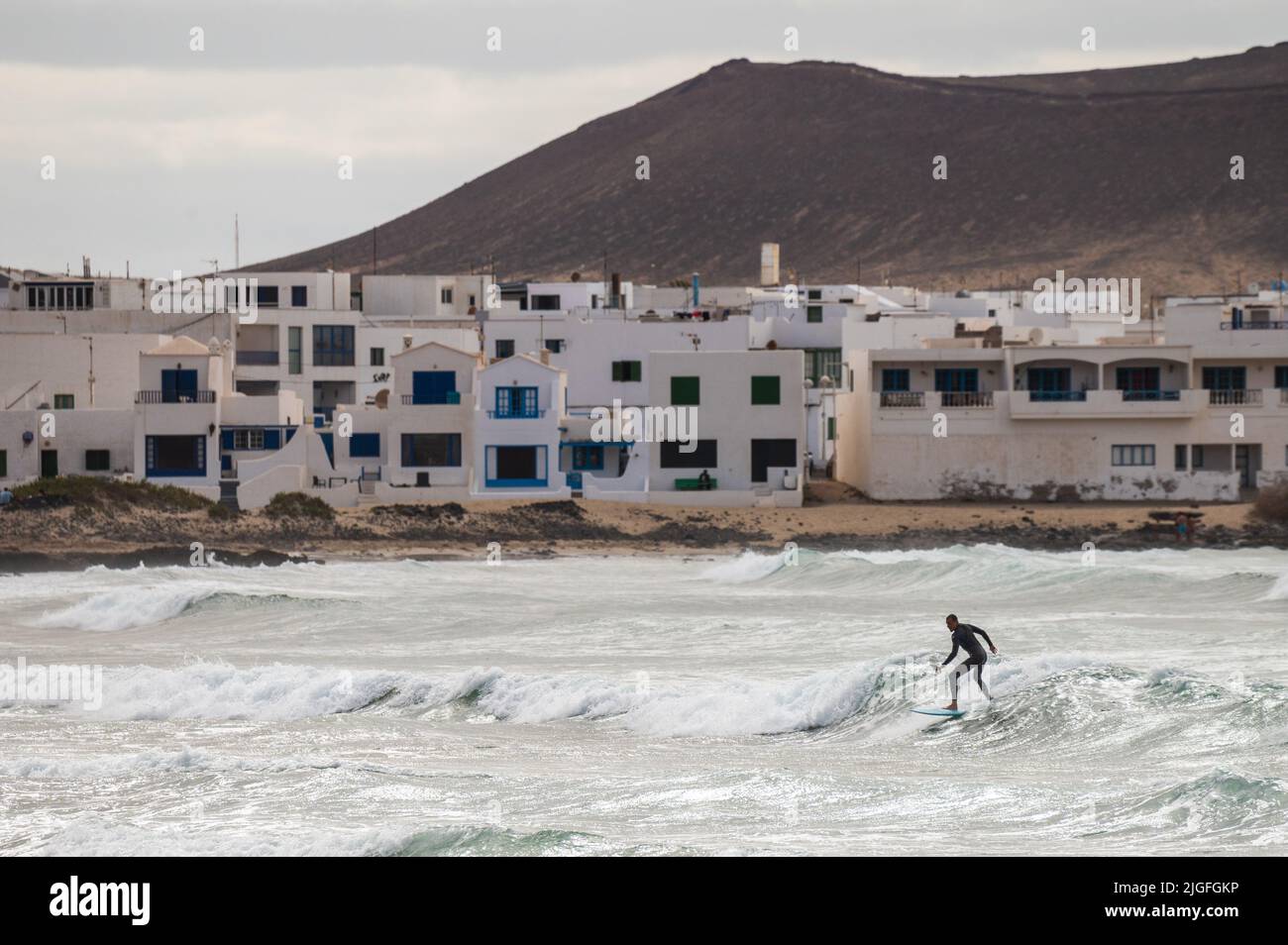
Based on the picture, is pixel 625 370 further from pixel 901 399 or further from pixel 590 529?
pixel 590 529

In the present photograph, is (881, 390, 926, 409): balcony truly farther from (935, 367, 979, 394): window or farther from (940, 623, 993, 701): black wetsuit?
(940, 623, 993, 701): black wetsuit

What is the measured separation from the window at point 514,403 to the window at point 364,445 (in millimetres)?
3139

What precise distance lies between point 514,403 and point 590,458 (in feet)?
7.54

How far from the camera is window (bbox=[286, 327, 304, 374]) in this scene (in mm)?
68062

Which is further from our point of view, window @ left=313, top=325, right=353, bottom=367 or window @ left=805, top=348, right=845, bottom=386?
window @ left=313, top=325, right=353, bottom=367

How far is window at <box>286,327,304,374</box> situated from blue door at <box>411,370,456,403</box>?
13.4 meters

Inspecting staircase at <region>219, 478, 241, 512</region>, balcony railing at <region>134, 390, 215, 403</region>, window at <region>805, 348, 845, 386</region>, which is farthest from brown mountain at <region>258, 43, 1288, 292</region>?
staircase at <region>219, 478, 241, 512</region>

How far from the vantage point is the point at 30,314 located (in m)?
69.1

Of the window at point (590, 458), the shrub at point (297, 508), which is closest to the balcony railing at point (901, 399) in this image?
the window at point (590, 458)

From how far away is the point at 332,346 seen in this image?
6888 centimetres
